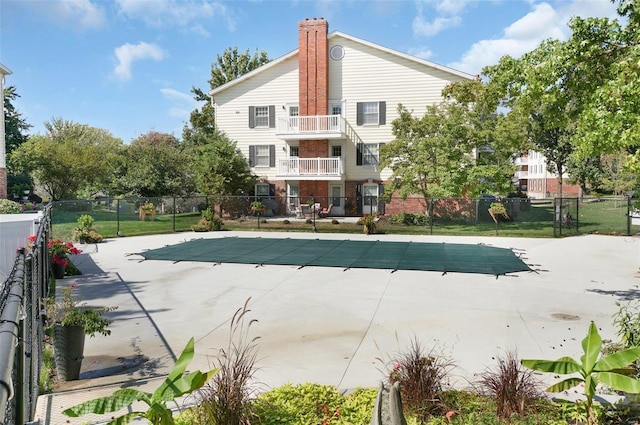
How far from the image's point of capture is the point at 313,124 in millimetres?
28859

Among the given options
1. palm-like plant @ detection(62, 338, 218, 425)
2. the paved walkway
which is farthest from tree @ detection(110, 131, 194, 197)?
palm-like plant @ detection(62, 338, 218, 425)

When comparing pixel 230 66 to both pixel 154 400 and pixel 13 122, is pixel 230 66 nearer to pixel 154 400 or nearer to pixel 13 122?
pixel 13 122

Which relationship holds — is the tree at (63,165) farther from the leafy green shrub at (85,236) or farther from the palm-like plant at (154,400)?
the palm-like plant at (154,400)

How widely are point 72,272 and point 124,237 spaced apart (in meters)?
8.70

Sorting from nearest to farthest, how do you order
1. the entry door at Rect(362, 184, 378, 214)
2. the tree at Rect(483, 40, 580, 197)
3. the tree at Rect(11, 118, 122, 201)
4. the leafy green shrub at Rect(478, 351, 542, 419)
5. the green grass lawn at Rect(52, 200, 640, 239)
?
the leafy green shrub at Rect(478, 351, 542, 419)
the tree at Rect(483, 40, 580, 197)
the green grass lawn at Rect(52, 200, 640, 239)
the entry door at Rect(362, 184, 378, 214)
the tree at Rect(11, 118, 122, 201)

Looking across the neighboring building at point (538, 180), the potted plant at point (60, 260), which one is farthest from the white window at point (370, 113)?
the neighboring building at point (538, 180)

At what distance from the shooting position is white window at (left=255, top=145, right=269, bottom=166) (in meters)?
30.7

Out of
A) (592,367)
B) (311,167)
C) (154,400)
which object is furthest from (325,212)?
(154,400)

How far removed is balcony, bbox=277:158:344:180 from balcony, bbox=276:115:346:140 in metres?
1.45

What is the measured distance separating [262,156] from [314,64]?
6892 mm

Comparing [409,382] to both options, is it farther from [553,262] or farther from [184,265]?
[553,262]

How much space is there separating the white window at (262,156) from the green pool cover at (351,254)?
478 inches

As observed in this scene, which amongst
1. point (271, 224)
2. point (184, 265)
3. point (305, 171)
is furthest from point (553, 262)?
point (305, 171)

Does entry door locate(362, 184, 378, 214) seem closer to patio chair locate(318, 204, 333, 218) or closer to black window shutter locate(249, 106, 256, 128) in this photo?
patio chair locate(318, 204, 333, 218)
